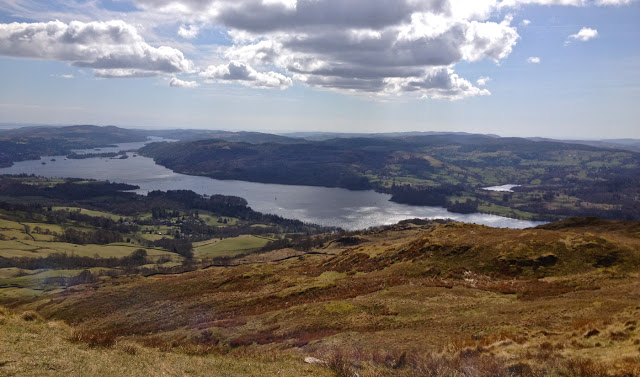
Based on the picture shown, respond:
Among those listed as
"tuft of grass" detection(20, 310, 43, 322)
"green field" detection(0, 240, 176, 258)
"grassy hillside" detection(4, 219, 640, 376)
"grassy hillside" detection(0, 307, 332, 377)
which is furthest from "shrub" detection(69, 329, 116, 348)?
"green field" detection(0, 240, 176, 258)

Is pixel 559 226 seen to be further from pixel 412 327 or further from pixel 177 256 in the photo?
pixel 177 256

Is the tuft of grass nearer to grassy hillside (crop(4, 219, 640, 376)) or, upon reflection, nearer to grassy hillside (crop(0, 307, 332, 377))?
grassy hillside (crop(0, 307, 332, 377))

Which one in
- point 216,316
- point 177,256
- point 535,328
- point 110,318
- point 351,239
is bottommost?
point 177,256

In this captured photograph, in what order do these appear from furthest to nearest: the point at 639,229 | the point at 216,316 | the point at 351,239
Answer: the point at 351,239, the point at 639,229, the point at 216,316

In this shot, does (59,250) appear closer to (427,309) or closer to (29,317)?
(29,317)

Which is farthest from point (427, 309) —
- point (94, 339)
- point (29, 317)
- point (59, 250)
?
point (59, 250)

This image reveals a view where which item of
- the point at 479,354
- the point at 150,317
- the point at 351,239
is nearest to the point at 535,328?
the point at 479,354

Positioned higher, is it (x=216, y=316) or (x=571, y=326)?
(x=571, y=326)

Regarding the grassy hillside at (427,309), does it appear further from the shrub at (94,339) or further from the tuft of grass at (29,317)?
the tuft of grass at (29,317)

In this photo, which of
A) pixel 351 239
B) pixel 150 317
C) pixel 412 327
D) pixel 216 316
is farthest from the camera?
pixel 351 239
